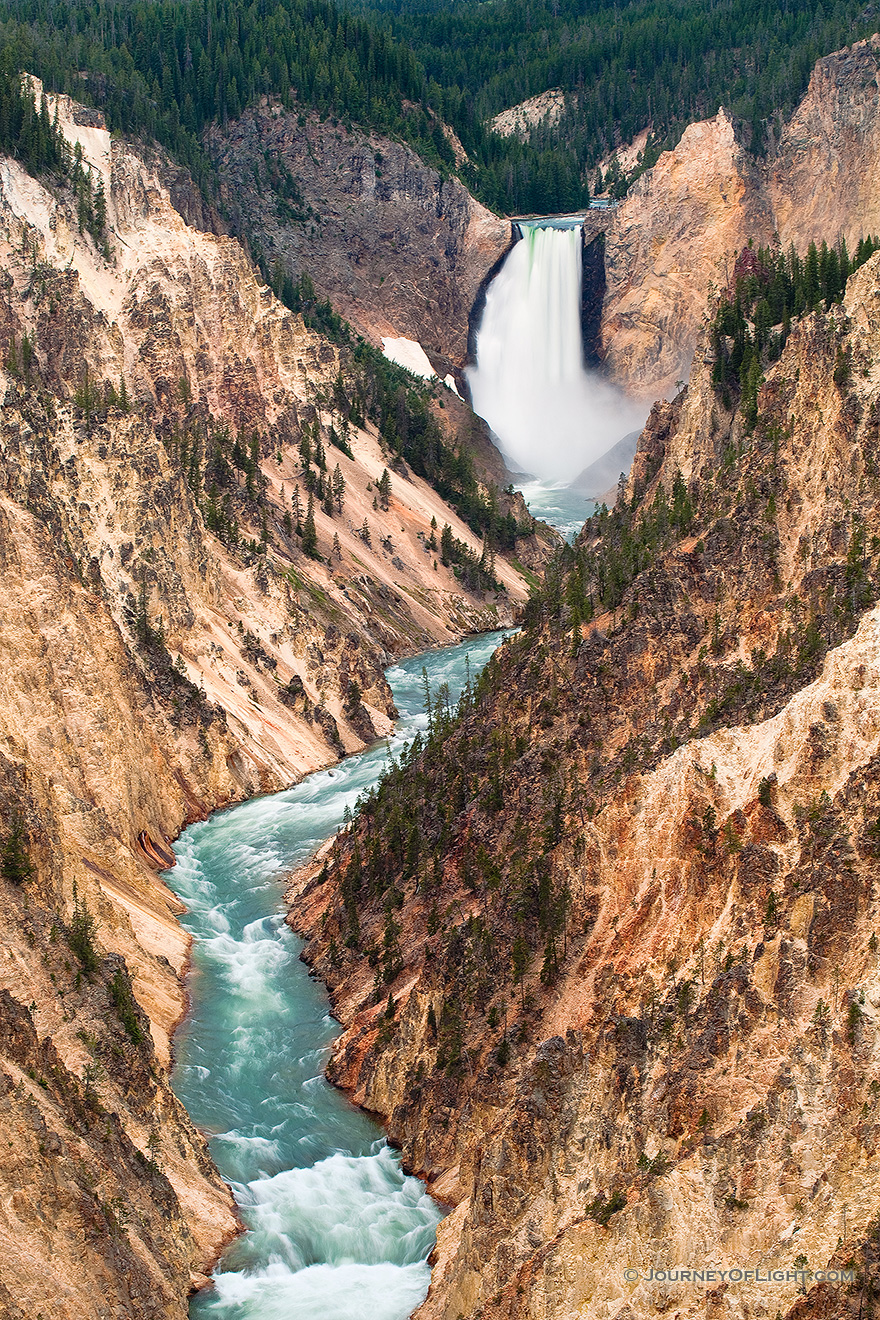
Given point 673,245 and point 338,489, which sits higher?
point 673,245

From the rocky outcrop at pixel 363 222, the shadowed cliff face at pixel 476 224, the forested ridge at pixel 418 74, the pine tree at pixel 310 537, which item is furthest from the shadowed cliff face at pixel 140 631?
the shadowed cliff face at pixel 476 224

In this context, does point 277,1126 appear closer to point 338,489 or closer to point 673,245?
point 338,489

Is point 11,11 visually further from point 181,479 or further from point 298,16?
point 181,479

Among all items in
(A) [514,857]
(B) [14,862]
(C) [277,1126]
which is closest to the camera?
(B) [14,862]

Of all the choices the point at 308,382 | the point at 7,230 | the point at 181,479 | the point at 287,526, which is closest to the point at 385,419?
the point at 308,382

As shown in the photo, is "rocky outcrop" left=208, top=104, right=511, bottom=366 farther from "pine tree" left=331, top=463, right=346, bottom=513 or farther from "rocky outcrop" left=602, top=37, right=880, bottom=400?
"pine tree" left=331, top=463, right=346, bottom=513

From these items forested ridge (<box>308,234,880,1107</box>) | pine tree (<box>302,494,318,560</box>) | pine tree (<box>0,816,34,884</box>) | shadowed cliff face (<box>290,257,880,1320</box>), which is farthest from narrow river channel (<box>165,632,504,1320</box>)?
pine tree (<box>302,494,318,560</box>)

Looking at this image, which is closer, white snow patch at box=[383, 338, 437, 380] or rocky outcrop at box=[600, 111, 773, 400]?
rocky outcrop at box=[600, 111, 773, 400]

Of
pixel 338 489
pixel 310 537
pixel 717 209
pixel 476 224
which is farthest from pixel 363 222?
pixel 310 537
